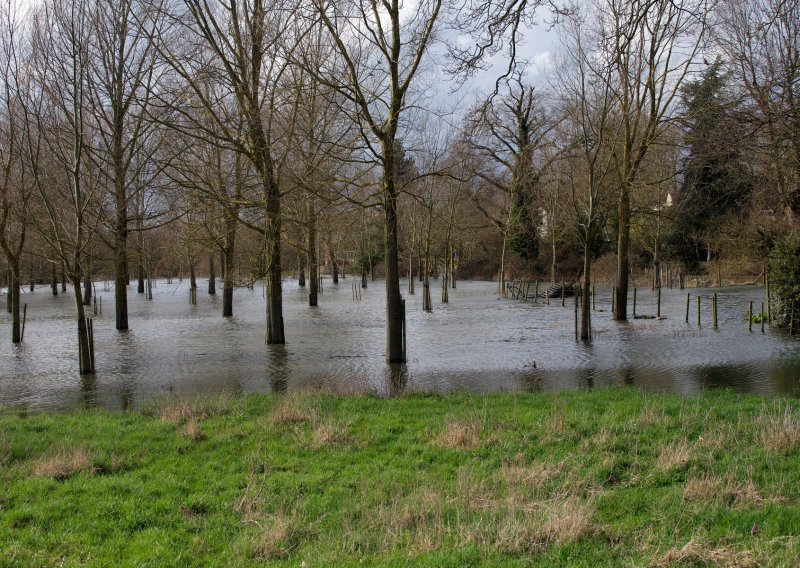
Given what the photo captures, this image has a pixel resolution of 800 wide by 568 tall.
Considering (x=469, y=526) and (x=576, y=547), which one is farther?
(x=469, y=526)

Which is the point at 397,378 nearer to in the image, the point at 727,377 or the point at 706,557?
the point at 727,377

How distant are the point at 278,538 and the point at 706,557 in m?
2.80

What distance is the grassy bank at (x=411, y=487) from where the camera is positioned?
164 inches

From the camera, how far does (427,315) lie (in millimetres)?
27344

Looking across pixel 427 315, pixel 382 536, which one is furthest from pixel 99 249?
pixel 382 536

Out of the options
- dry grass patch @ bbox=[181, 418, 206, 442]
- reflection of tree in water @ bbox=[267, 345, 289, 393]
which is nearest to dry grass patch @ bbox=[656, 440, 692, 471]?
dry grass patch @ bbox=[181, 418, 206, 442]

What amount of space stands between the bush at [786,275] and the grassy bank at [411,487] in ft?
38.2

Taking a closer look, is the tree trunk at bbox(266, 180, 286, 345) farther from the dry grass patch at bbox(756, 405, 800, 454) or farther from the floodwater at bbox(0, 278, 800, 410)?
the dry grass patch at bbox(756, 405, 800, 454)

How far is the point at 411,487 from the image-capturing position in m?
5.54

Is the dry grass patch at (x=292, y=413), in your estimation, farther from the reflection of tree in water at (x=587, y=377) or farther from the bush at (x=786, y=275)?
the bush at (x=786, y=275)

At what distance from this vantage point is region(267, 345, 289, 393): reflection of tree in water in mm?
12530

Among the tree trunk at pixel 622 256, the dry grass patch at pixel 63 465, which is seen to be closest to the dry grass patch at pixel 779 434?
the dry grass patch at pixel 63 465

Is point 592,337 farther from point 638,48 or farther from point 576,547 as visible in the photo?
point 576,547

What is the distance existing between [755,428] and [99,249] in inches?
1663
